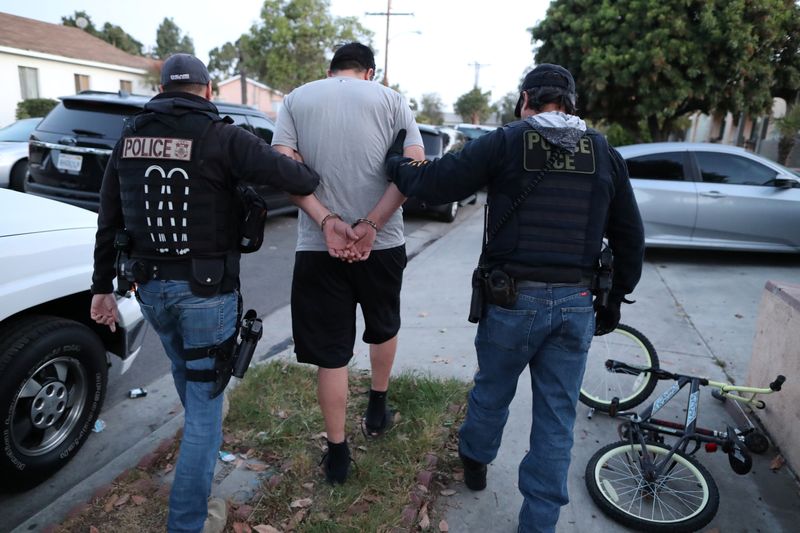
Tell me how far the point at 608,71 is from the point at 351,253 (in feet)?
45.8

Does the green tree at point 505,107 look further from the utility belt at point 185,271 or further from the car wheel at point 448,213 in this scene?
the utility belt at point 185,271

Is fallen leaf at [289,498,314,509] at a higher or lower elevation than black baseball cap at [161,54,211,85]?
lower

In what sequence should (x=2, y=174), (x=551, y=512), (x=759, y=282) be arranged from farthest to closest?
(x=2, y=174), (x=759, y=282), (x=551, y=512)

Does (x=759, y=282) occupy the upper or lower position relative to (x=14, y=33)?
lower

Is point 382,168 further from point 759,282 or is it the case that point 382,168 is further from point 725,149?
point 725,149

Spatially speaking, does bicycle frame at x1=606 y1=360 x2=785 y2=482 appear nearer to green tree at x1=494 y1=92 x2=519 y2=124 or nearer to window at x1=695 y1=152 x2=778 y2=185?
window at x1=695 y1=152 x2=778 y2=185

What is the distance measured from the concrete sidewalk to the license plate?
12.7 ft

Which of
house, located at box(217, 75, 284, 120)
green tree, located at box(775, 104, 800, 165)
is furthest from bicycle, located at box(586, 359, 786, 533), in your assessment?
house, located at box(217, 75, 284, 120)

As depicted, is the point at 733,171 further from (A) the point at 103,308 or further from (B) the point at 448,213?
(A) the point at 103,308

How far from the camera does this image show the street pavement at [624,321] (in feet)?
9.21

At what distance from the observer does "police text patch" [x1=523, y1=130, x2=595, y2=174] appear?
2.23 meters

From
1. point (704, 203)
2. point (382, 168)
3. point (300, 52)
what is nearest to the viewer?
point (382, 168)

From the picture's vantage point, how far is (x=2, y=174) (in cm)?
945

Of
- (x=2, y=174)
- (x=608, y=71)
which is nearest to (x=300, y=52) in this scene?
(x=608, y=71)
